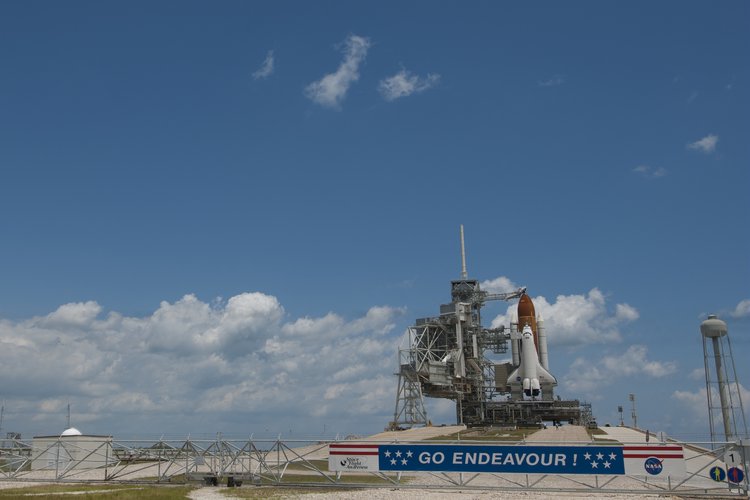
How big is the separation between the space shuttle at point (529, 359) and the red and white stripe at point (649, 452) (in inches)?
2660

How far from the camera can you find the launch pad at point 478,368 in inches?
3868

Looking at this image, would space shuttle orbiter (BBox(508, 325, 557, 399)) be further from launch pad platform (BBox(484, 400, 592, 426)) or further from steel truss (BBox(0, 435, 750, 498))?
steel truss (BBox(0, 435, 750, 498))

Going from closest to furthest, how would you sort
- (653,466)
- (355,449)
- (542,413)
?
(653,466) → (355,449) → (542,413)

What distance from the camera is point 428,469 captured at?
34469 millimetres

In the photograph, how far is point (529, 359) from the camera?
325ft

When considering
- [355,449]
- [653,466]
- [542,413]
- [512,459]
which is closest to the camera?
[653,466]

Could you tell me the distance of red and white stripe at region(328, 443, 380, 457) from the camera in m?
35.7

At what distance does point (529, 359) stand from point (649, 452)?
67.8 metres

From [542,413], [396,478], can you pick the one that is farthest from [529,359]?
[396,478]

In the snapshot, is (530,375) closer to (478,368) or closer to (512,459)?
(478,368)

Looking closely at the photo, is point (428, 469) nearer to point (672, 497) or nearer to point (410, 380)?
point (672, 497)

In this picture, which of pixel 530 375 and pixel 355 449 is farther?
pixel 530 375

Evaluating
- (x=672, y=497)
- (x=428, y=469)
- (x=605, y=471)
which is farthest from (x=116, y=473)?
(x=672, y=497)

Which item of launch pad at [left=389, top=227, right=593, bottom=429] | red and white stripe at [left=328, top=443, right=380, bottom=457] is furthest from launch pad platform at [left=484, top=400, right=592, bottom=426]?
red and white stripe at [left=328, top=443, right=380, bottom=457]
